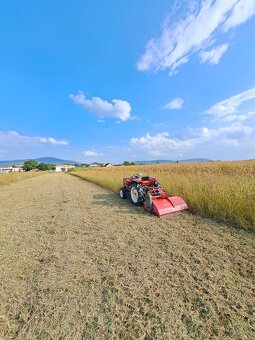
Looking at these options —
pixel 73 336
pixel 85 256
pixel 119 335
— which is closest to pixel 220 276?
pixel 119 335

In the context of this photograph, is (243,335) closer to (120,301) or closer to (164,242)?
(120,301)

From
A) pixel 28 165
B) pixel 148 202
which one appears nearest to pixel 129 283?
pixel 148 202

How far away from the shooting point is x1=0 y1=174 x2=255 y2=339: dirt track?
5.42ft

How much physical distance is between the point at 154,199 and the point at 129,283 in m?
3.26

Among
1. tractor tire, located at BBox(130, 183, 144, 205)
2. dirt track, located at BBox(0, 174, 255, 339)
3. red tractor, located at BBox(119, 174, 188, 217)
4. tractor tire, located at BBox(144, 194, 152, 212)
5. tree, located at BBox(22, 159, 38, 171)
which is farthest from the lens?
tree, located at BBox(22, 159, 38, 171)

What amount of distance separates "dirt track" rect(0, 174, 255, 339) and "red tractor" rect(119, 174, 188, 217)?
30.7 inches

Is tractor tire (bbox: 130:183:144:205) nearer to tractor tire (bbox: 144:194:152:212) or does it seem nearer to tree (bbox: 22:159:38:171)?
tractor tire (bbox: 144:194:152:212)

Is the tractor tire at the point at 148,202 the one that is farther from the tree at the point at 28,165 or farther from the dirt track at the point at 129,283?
the tree at the point at 28,165

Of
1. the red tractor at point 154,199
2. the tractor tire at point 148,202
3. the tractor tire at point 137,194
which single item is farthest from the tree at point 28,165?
the tractor tire at point 148,202

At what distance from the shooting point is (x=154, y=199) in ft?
17.6

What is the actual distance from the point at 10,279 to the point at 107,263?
128cm

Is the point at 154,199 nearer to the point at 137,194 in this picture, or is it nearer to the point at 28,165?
the point at 137,194

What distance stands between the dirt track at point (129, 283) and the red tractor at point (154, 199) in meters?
0.78

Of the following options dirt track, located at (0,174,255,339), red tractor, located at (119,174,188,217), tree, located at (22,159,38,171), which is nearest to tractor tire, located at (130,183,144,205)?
red tractor, located at (119,174,188,217)
